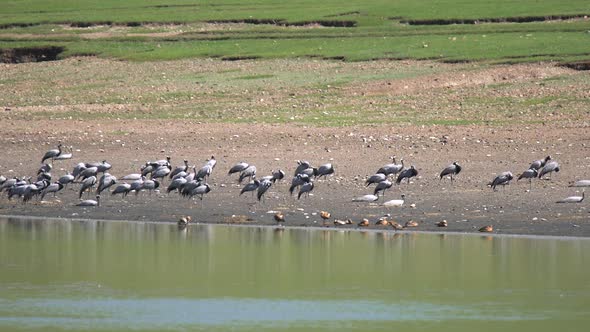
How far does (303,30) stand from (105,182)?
100 ft

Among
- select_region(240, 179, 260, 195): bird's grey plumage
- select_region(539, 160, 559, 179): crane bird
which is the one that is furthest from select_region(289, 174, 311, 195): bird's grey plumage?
select_region(539, 160, 559, 179): crane bird

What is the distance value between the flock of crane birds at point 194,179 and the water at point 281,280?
182cm

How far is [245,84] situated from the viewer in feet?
114

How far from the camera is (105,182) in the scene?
2183cm

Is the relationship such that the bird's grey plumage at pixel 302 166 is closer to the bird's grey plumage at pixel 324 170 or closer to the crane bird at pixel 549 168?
the bird's grey plumage at pixel 324 170

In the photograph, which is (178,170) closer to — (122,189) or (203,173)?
(203,173)

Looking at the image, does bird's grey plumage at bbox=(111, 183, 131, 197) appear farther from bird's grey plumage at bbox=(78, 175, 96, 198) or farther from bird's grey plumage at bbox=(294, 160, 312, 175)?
bird's grey plumage at bbox=(294, 160, 312, 175)

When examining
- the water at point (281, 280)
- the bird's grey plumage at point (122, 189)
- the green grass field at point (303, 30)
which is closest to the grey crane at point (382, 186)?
the water at point (281, 280)

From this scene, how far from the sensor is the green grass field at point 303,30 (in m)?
40.2

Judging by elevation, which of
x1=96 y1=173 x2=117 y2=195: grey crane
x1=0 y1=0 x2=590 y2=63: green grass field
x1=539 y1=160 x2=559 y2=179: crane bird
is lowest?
x1=96 y1=173 x2=117 y2=195: grey crane

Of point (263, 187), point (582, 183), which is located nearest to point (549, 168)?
point (582, 183)

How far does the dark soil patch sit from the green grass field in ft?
1.88

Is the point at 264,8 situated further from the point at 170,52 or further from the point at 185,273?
the point at 185,273

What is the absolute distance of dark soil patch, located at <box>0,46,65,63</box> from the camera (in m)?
47.2
